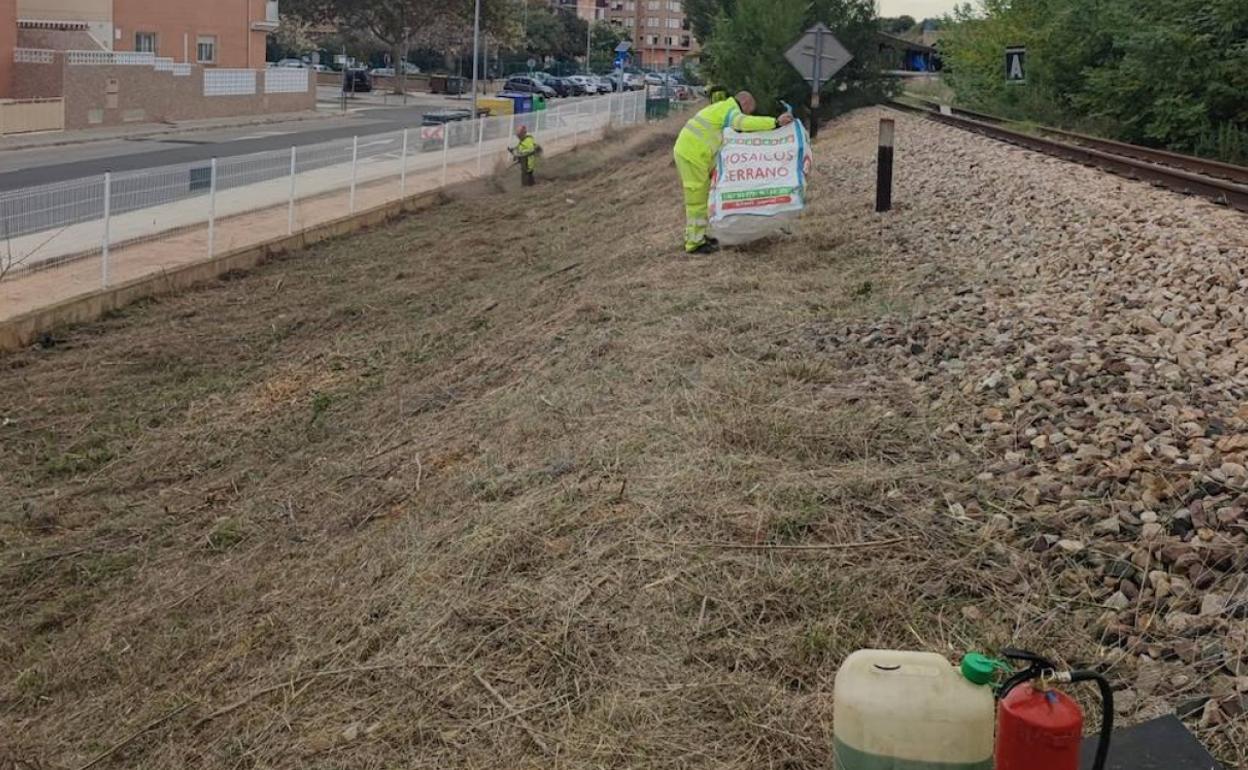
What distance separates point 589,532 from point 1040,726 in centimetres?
271

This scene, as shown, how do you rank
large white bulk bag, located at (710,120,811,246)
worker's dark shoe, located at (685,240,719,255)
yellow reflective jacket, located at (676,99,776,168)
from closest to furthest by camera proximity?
large white bulk bag, located at (710,120,811,246) → yellow reflective jacket, located at (676,99,776,168) → worker's dark shoe, located at (685,240,719,255)

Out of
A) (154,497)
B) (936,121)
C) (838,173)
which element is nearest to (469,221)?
(838,173)

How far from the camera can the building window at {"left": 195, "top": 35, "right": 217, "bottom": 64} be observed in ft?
180

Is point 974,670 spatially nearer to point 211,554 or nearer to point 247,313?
point 211,554

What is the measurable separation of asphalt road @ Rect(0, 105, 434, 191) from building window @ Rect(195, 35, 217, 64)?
267 inches

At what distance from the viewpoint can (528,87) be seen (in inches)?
2872

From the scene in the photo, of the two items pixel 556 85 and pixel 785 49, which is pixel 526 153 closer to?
pixel 785 49

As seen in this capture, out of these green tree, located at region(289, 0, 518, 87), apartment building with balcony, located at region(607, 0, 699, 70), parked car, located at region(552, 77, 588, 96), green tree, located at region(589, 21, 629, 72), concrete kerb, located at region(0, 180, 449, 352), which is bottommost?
concrete kerb, located at region(0, 180, 449, 352)

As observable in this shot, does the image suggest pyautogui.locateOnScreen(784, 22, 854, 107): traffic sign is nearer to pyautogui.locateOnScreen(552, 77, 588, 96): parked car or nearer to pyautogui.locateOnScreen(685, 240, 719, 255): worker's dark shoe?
pyautogui.locateOnScreen(685, 240, 719, 255): worker's dark shoe

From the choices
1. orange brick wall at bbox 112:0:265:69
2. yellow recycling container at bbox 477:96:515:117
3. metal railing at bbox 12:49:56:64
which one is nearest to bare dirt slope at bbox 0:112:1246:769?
metal railing at bbox 12:49:56:64

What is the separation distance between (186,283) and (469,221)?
7.07 metres

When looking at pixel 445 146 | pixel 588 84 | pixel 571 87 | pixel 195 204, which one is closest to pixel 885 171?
pixel 195 204

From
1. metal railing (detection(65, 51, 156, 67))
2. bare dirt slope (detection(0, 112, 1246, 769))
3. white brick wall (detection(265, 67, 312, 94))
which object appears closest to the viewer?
bare dirt slope (detection(0, 112, 1246, 769))

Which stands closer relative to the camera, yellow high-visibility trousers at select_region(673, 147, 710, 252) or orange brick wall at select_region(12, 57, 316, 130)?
yellow high-visibility trousers at select_region(673, 147, 710, 252)
